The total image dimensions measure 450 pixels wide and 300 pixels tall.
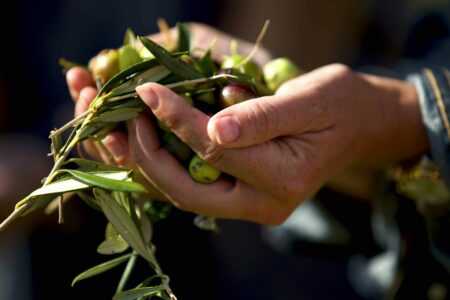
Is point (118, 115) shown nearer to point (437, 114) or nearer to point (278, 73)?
point (278, 73)

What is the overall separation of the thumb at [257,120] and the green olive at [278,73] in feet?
0.50

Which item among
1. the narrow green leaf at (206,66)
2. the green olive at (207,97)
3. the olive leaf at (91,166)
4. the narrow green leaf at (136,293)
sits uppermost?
the narrow green leaf at (206,66)

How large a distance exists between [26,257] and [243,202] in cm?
140

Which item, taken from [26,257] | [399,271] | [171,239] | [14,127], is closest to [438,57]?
[399,271]

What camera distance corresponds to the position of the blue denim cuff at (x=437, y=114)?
1.34 meters

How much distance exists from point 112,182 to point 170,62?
27cm

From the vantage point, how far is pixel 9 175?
216cm

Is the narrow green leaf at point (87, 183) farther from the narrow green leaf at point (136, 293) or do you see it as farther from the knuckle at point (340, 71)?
the knuckle at point (340, 71)

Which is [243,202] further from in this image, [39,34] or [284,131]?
[39,34]

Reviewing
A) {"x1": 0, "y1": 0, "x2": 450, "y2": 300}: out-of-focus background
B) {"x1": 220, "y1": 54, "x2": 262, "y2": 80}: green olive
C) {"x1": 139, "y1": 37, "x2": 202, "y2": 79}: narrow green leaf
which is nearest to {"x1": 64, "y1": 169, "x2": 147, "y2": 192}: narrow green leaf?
{"x1": 139, "y1": 37, "x2": 202, "y2": 79}: narrow green leaf

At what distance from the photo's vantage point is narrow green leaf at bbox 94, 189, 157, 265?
3.18ft

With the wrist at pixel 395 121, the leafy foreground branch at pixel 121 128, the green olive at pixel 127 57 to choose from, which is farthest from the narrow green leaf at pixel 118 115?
the wrist at pixel 395 121

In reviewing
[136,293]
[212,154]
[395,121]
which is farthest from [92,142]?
[395,121]

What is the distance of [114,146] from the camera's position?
44.9 inches
